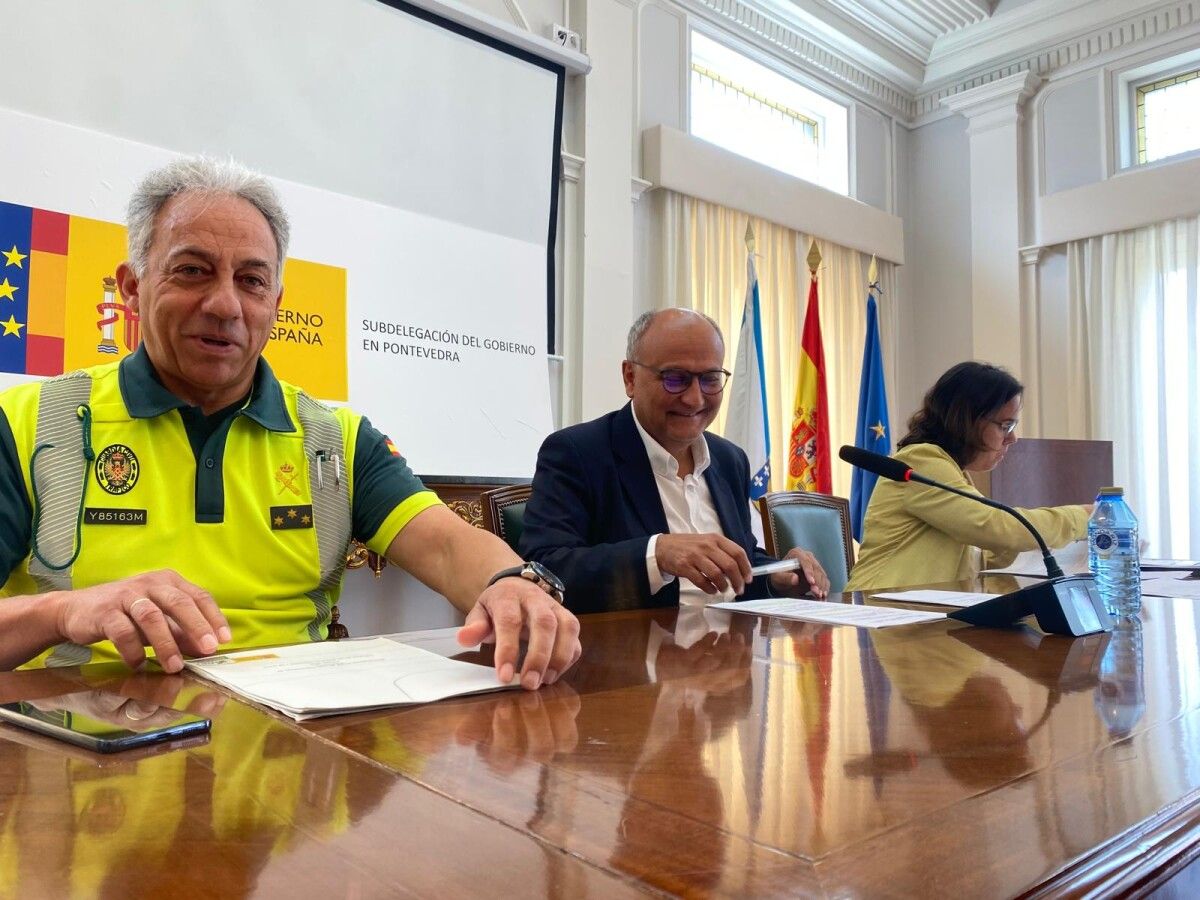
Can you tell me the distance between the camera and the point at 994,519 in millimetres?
2529

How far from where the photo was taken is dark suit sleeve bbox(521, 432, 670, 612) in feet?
5.67

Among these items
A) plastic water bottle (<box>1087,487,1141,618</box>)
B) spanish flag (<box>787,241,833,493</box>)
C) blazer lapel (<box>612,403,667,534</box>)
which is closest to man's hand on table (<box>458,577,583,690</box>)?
blazer lapel (<box>612,403,667,534</box>)

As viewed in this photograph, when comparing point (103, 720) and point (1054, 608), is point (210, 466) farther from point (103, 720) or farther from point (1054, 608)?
point (1054, 608)

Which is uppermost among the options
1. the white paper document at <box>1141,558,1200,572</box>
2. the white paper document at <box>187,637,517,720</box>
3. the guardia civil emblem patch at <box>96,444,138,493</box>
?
the guardia civil emblem patch at <box>96,444,138,493</box>

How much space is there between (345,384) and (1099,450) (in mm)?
3649

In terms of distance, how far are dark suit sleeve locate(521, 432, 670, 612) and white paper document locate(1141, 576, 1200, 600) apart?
1.10 m

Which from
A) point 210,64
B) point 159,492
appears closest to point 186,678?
point 159,492

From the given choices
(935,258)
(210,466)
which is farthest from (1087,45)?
(210,466)

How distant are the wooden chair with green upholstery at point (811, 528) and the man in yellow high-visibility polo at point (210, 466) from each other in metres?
1.40

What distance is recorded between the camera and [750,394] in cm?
462

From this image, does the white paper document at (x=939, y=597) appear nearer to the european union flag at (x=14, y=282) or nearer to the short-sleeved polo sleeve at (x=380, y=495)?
the short-sleeved polo sleeve at (x=380, y=495)

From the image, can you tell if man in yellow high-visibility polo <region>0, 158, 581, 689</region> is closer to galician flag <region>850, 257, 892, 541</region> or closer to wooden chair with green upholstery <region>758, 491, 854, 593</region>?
wooden chair with green upholstery <region>758, 491, 854, 593</region>

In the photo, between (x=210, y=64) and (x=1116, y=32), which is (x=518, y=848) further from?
(x=1116, y=32)

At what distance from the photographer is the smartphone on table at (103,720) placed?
0.64 m
